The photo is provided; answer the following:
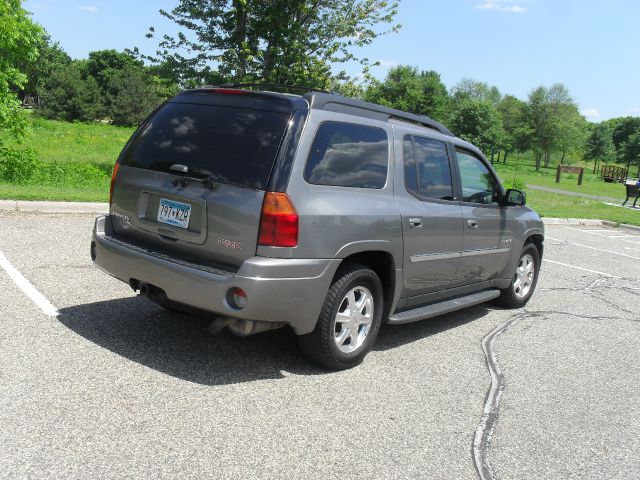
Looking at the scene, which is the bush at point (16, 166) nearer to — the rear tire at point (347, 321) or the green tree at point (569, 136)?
the rear tire at point (347, 321)

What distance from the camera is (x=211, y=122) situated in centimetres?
423

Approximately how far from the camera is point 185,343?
4.57 metres

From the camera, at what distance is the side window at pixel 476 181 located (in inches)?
225

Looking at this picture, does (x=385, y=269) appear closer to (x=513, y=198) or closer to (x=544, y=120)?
(x=513, y=198)

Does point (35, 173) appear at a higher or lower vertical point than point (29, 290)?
higher

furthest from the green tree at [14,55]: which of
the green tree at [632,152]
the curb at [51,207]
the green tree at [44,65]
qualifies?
the green tree at [632,152]

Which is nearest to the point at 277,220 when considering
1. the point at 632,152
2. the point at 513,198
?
the point at 513,198

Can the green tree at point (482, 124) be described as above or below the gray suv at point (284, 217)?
above

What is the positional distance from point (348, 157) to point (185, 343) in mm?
1836

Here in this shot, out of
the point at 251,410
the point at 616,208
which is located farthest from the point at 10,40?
the point at 616,208

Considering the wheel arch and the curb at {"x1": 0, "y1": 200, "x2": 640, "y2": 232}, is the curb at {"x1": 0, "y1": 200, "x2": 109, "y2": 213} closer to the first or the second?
the curb at {"x1": 0, "y1": 200, "x2": 640, "y2": 232}

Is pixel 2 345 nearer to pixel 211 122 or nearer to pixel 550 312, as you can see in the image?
pixel 211 122

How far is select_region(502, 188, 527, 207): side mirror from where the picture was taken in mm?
6238

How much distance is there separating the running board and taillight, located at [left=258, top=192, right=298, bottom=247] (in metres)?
1.39
